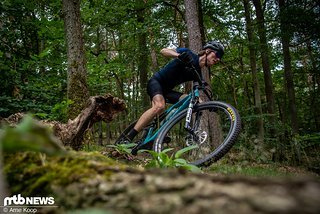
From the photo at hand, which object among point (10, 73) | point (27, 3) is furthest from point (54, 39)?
point (10, 73)

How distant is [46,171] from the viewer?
1080mm

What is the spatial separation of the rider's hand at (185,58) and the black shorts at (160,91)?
0.58 meters

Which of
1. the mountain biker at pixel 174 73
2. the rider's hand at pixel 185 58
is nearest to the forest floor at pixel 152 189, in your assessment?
the rider's hand at pixel 185 58

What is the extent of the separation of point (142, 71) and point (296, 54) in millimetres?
9791

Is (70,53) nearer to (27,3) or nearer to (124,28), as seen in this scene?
(27,3)

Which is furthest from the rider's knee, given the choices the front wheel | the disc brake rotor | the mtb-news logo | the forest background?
the mtb-news logo

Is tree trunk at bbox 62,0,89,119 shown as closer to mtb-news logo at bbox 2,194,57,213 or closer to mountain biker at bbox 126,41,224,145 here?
mountain biker at bbox 126,41,224,145

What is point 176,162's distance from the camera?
2.40 m

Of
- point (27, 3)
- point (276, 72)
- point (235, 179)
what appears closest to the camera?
point (235, 179)

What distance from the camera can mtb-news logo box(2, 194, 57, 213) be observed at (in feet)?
3.14

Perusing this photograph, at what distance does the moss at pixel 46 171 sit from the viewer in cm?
93

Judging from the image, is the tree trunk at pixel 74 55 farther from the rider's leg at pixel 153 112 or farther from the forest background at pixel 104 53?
the rider's leg at pixel 153 112

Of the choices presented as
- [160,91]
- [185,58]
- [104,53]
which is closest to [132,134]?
[160,91]

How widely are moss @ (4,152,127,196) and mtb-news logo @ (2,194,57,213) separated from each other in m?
0.02
